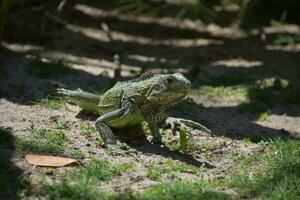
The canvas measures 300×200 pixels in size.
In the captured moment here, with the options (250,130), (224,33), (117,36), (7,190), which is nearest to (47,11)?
(117,36)

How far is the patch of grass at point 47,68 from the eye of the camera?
813cm

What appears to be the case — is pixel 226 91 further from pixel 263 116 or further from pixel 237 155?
pixel 237 155

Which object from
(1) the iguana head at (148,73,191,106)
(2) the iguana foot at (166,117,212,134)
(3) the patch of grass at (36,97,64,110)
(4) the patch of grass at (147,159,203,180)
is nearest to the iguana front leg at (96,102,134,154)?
(1) the iguana head at (148,73,191,106)

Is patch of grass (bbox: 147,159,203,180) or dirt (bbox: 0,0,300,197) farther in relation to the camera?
dirt (bbox: 0,0,300,197)

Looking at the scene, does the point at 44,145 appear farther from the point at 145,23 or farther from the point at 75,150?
the point at 145,23

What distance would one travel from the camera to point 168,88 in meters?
5.76

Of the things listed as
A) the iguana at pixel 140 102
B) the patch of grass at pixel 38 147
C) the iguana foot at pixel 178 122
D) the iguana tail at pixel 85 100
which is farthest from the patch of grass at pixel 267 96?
the patch of grass at pixel 38 147

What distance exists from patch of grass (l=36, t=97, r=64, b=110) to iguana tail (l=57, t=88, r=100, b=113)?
0.77 ft

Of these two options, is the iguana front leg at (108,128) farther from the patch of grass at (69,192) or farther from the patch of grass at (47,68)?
the patch of grass at (47,68)

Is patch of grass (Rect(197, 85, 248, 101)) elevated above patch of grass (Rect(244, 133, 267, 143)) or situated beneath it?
situated beneath

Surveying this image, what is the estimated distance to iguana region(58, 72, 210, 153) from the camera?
18.9ft

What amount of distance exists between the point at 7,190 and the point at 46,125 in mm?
1549

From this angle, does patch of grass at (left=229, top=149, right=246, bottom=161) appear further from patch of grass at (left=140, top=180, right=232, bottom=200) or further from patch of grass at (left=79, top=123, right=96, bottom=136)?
patch of grass at (left=79, top=123, right=96, bottom=136)

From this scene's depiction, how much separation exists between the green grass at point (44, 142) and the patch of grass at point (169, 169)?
31.8 inches
